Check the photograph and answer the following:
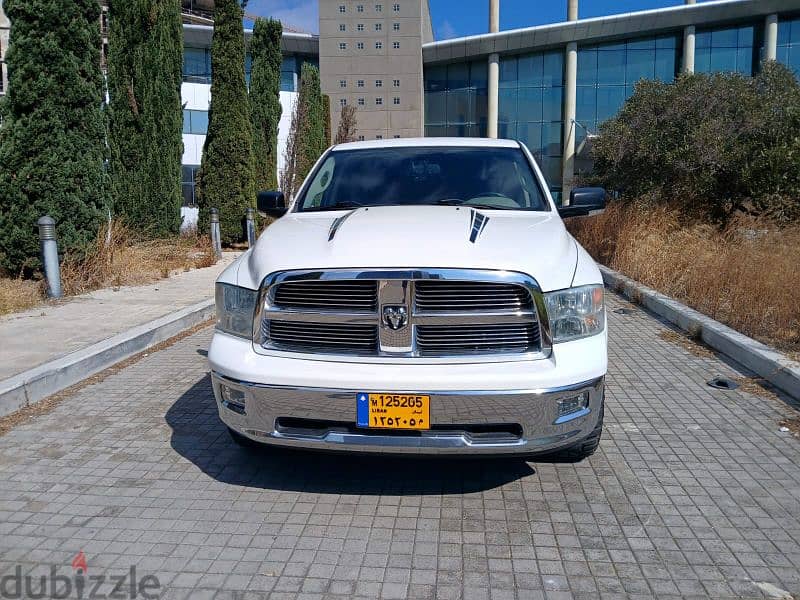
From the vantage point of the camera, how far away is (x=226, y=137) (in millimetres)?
17812

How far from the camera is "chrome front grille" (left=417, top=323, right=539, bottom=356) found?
341 cm

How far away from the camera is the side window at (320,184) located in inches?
203

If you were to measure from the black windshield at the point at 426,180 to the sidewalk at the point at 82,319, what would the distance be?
3057mm

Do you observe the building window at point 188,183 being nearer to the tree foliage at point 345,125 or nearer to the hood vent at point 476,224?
the tree foliage at point 345,125

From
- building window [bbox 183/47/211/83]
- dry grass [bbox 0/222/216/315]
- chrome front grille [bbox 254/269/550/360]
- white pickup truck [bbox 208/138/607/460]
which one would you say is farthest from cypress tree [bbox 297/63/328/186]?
chrome front grille [bbox 254/269/550/360]

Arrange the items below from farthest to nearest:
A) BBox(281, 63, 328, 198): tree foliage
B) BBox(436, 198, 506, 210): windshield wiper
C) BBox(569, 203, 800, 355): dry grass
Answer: BBox(281, 63, 328, 198): tree foliage
BBox(569, 203, 800, 355): dry grass
BBox(436, 198, 506, 210): windshield wiper

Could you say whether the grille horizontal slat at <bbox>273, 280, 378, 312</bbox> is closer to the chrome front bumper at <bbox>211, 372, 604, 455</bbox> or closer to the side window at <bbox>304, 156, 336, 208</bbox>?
the chrome front bumper at <bbox>211, 372, 604, 455</bbox>

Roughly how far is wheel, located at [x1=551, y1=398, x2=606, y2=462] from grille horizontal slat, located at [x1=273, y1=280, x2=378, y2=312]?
136 cm

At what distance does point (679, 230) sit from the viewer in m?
13.5

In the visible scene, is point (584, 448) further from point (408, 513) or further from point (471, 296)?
point (471, 296)

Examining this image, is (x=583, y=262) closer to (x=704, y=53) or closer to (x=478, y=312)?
(x=478, y=312)

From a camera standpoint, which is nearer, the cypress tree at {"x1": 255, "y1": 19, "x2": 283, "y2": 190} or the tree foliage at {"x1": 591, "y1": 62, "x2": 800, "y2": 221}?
the tree foliage at {"x1": 591, "y1": 62, "x2": 800, "y2": 221}

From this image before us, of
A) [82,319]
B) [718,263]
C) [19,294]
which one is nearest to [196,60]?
[19,294]

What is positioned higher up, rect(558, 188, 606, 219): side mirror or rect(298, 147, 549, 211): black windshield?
rect(298, 147, 549, 211): black windshield
